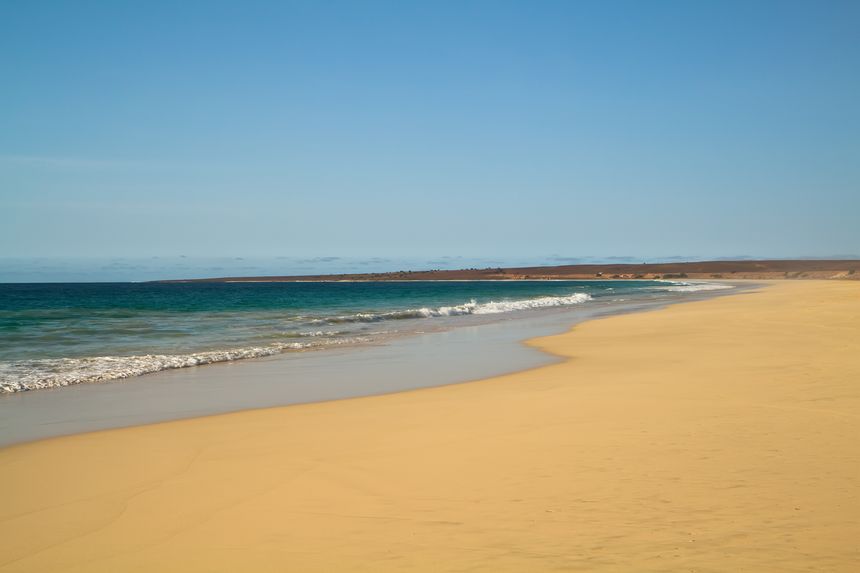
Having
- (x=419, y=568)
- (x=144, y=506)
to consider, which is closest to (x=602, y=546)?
(x=419, y=568)

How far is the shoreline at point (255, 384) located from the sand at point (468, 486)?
101 cm

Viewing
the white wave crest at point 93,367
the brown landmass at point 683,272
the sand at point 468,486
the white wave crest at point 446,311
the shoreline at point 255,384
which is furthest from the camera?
the brown landmass at point 683,272

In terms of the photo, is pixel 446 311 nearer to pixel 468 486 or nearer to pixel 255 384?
pixel 255 384

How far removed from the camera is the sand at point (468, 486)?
14.3 ft

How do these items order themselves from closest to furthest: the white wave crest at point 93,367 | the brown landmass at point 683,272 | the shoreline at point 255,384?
the shoreline at point 255,384
the white wave crest at point 93,367
the brown landmass at point 683,272

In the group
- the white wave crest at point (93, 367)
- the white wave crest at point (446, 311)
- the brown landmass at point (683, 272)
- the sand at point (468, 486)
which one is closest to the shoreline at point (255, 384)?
the white wave crest at point (93, 367)

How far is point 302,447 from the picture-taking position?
7.30 meters

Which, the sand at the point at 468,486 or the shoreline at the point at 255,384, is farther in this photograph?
the shoreline at the point at 255,384

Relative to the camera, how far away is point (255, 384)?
12.4 m

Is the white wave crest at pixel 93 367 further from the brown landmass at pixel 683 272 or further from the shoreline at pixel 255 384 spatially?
the brown landmass at pixel 683 272

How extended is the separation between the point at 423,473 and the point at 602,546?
2.17 meters

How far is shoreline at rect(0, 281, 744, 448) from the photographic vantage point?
9344mm

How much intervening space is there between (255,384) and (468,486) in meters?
7.56

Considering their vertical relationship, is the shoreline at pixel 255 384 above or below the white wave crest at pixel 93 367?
below
